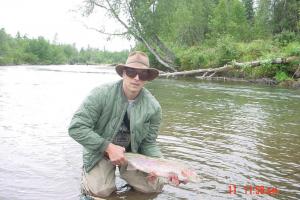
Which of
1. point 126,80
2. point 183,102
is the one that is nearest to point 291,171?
point 126,80

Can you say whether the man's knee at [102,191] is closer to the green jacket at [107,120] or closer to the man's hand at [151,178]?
the green jacket at [107,120]

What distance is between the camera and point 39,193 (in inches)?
222

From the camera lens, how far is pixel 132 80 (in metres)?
5.14

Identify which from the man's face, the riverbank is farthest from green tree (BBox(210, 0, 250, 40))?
the man's face

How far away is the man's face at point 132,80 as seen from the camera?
5.10m

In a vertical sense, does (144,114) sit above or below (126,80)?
below

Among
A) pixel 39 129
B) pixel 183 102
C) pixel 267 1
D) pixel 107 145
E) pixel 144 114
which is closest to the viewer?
pixel 107 145

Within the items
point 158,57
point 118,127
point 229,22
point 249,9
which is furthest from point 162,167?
point 249,9

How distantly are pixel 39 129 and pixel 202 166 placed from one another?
4443 mm

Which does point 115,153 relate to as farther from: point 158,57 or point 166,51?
point 166,51

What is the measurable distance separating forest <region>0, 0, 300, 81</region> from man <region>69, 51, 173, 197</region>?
61.4ft

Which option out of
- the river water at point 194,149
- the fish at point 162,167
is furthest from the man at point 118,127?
the river water at point 194,149

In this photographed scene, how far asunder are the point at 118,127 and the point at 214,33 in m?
44.3

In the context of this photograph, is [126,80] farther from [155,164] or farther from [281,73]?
[281,73]
